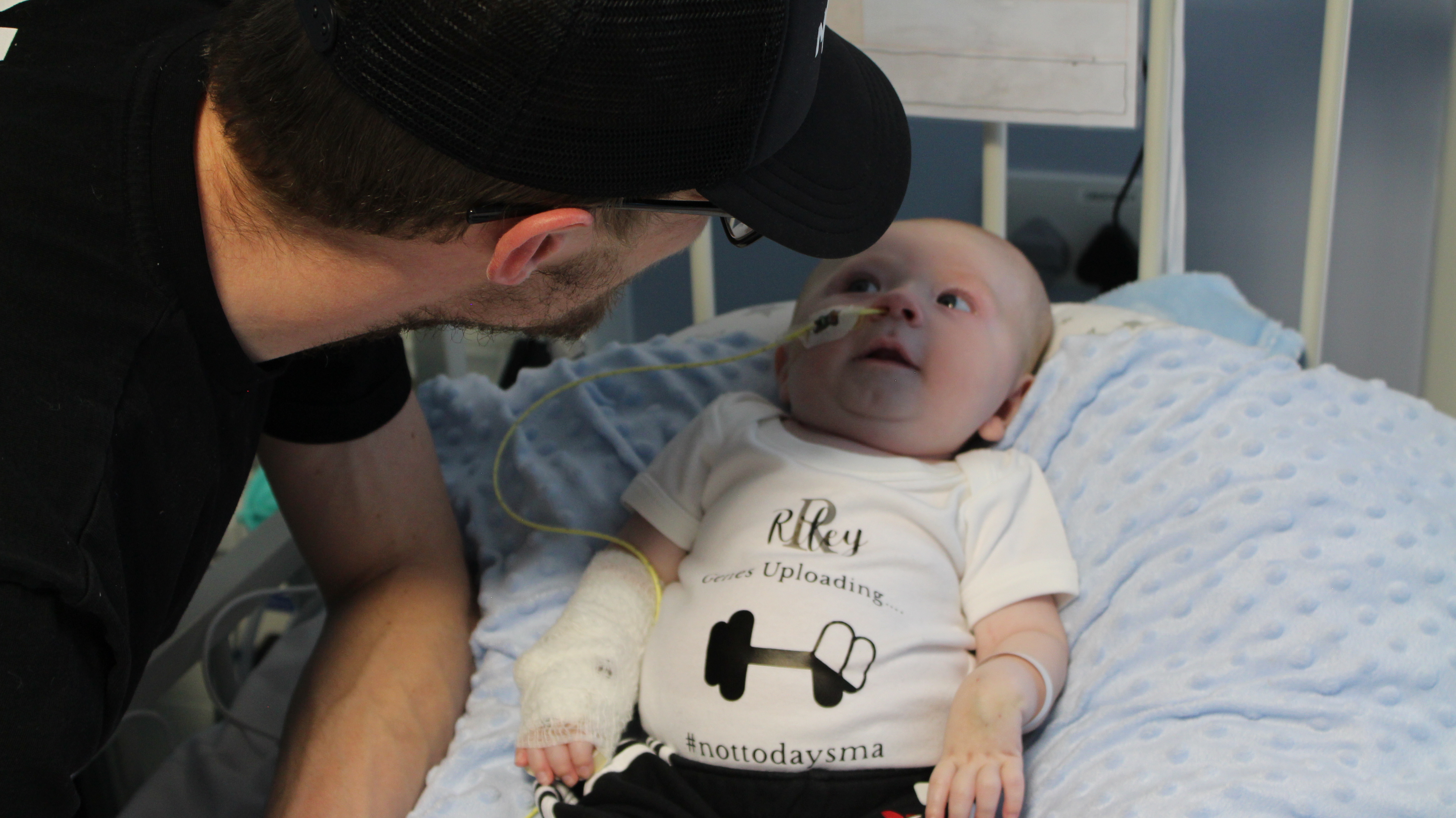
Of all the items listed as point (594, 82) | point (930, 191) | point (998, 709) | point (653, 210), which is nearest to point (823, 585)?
point (998, 709)

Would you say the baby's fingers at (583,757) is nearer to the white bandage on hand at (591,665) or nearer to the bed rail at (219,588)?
the white bandage on hand at (591,665)

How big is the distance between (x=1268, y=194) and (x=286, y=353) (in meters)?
1.34

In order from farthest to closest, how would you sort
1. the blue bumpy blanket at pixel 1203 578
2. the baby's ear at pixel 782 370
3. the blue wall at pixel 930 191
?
the blue wall at pixel 930 191 < the baby's ear at pixel 782 370 < the blue bumpy blanket at pixel 1203 578

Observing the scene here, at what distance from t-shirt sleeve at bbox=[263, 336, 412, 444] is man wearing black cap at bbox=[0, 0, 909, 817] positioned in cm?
8

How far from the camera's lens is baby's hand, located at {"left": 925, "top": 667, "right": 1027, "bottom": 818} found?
91 cm

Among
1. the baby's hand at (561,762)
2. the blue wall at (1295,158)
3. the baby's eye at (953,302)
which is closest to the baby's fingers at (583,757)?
the baby's hand at (561,762)

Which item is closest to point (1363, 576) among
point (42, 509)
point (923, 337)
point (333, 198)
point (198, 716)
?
point (923, 337)

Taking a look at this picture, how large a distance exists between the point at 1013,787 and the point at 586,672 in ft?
1.29

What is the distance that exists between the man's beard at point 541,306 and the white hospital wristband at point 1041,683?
49 centimetres

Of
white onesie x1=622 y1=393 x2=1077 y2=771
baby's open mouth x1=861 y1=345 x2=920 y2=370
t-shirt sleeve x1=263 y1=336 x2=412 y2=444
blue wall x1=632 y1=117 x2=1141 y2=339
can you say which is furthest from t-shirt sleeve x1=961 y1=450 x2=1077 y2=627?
t-shirt sleeve x1=263 y1=336 x2=412 y2=444

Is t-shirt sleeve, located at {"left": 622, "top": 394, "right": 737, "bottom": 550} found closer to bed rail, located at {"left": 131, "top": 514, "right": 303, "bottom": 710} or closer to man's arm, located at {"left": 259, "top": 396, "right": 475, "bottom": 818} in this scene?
man's arm, located at {"left": 259, "top": 396, "right": 475, "bottom": 818}

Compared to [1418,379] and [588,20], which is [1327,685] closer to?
[588,20]

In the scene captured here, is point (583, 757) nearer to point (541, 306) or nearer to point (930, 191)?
point (541, 306)

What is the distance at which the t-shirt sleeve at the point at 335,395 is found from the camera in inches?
44.0
